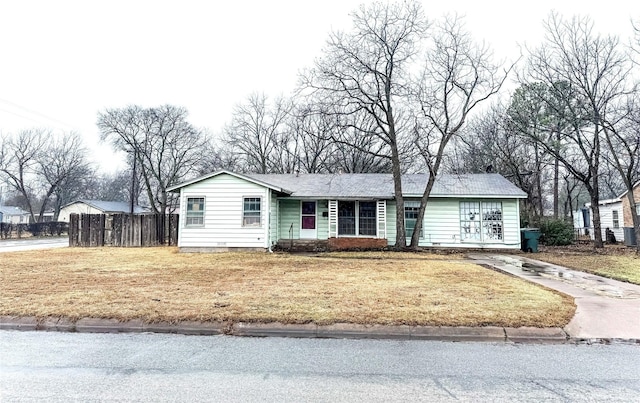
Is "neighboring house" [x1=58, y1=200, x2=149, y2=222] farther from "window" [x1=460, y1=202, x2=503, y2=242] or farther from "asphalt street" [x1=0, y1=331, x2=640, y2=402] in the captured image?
"asphalt street" [x1=0, y1=331, x2=640, y2=402]

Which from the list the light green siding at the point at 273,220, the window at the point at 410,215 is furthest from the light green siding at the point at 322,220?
the window at the point at 410,215

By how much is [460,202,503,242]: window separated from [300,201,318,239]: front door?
7153 mm

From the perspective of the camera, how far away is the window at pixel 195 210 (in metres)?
15.9

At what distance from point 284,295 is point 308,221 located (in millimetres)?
11384

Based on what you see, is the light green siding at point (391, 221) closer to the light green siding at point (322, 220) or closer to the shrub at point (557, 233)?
the light green siding at point (322, 220)

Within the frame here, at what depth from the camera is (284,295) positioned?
680 cm

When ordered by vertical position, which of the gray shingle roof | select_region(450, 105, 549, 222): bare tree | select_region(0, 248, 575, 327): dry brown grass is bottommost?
select_region(0, 248, 575, 327): dry brown grass

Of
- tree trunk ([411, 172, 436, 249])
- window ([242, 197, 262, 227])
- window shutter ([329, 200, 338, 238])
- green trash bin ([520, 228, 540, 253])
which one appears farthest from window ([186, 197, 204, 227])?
green trash bin ([520, 228, 540, 253])

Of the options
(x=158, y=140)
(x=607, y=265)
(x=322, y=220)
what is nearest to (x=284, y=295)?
(x=607, y=265)

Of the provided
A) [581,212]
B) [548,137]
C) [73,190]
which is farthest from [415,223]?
[73,190]

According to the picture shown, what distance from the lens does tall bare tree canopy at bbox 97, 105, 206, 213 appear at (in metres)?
38.0

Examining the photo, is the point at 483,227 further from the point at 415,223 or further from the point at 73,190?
the point at 73,190

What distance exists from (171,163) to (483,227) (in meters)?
34.6

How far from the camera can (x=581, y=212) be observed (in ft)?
104
